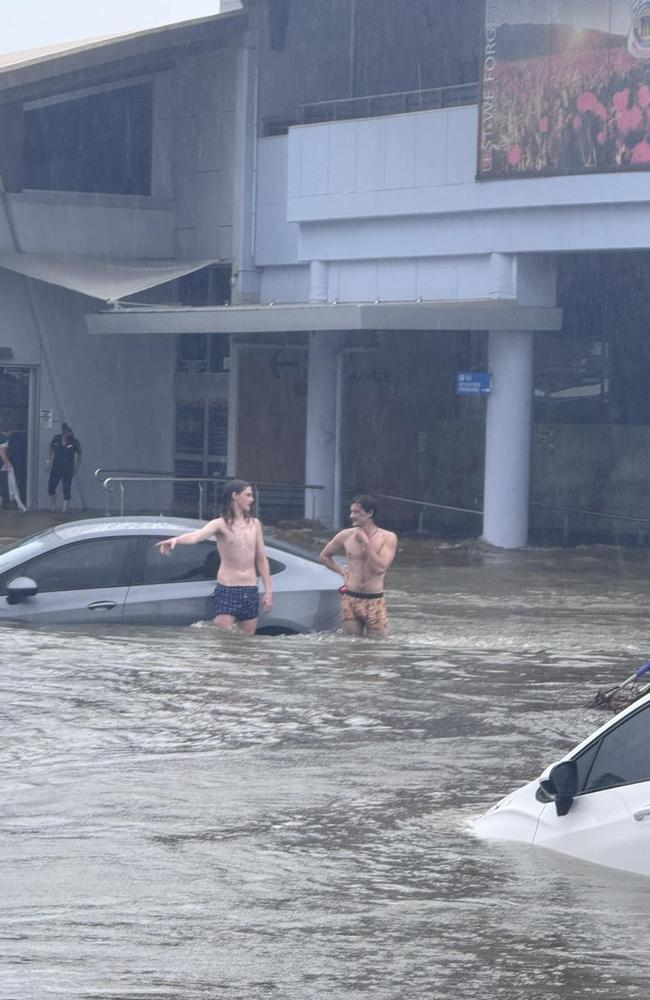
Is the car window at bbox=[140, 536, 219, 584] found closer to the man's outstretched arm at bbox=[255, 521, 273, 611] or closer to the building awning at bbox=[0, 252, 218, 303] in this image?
the man's outstretched arm at bbox=[255, 521, 273, 611]

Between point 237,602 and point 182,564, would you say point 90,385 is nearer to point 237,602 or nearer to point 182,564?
point 182,564

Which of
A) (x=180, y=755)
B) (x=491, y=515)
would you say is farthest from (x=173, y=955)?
(x=491, y=515)

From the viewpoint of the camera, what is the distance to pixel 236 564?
13.0 m

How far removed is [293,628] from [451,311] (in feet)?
37.0

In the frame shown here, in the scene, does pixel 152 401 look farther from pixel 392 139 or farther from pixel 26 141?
pixel 392 139

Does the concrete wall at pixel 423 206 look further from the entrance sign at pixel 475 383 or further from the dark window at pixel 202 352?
the dark window at pixel 202 352

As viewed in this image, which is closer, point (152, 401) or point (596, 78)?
point (596, 78)

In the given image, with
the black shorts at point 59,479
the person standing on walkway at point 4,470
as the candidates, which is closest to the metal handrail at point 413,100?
the black shorts at point 59,479

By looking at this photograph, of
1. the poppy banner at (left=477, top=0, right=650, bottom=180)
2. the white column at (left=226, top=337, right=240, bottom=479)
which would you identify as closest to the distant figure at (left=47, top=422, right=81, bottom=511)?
the white column at (left=226, top=337, right=240, bottom=479)

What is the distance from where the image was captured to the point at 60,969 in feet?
18.9

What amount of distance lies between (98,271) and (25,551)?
16.4 m

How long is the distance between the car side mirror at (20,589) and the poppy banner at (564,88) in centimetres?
1219

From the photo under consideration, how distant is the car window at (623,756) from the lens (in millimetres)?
6336

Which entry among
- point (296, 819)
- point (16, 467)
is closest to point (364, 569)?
point (296, 819)
